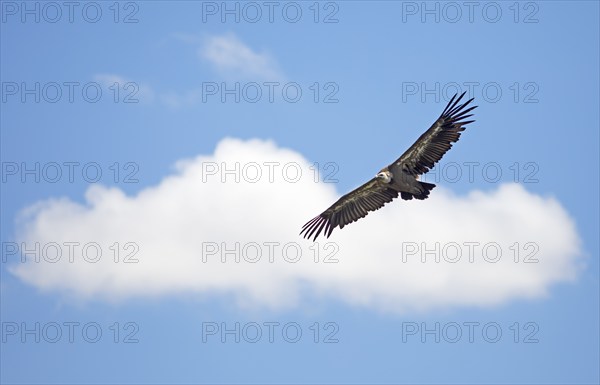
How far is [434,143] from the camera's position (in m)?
40.9

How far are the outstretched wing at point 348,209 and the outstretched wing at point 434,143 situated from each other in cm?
198

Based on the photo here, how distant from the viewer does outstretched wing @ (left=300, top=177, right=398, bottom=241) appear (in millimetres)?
43125

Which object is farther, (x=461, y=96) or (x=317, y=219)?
(x=317, y=219)

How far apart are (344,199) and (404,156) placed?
3.39m

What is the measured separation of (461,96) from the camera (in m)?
40.2

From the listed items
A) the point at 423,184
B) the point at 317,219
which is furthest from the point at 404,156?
the point at 317,219

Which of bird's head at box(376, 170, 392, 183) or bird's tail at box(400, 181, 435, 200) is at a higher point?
bird's head at box(376, 170, 392, 183)

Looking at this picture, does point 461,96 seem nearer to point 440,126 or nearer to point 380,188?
point 440,126

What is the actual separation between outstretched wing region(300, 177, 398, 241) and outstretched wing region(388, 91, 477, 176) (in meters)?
1.98

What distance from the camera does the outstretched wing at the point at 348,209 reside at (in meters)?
43.1

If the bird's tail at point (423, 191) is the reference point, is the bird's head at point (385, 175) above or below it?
above

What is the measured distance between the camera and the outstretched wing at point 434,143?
4053 cm

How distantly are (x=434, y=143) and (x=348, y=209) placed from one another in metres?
4.62

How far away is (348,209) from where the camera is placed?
4384 cm
